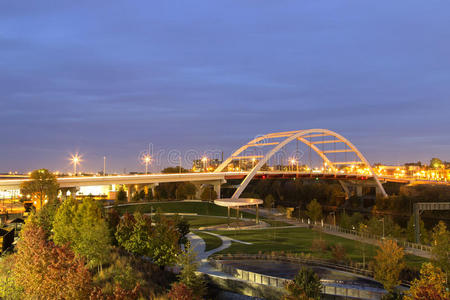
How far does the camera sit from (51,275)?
23.1m

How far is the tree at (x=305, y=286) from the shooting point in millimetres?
20078

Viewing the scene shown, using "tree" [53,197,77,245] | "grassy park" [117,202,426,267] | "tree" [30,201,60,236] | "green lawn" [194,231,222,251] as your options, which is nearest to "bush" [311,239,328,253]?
"grassy park" [117,202,426,267]

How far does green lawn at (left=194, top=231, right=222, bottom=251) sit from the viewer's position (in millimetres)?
36275

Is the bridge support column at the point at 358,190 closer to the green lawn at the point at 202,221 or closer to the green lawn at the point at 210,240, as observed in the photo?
the green lawn at the point at 202,221

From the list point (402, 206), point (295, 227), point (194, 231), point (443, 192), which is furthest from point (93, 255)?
point (443, 192)

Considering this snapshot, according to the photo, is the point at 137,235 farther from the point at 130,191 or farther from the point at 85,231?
the point at 130,191

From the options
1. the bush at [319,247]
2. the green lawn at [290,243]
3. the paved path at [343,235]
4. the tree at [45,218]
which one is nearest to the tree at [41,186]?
the tree at [45,218]

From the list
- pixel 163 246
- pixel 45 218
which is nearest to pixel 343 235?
pixel 163 246

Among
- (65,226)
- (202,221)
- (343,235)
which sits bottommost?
(343,235)

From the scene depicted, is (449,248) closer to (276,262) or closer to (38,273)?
(276,262)

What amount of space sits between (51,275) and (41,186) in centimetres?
3694

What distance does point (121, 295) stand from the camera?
1784 centimetres

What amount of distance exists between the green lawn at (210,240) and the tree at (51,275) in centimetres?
1372

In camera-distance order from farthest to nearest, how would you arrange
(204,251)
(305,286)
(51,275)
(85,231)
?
(204,251) → (85,231) → (51,275) → (305,286)
